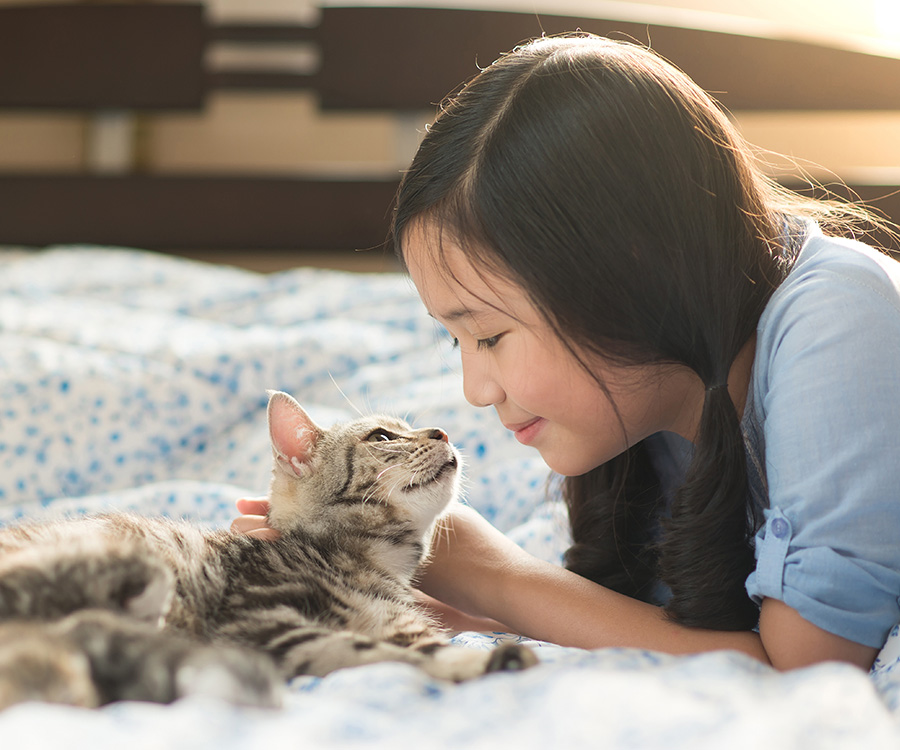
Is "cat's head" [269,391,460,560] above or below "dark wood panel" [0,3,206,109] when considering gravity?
below

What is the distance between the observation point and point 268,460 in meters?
1.54

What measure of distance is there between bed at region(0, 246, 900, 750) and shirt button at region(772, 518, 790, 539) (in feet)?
0.44

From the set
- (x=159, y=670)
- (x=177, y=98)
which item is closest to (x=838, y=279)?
(x=159, y=670)

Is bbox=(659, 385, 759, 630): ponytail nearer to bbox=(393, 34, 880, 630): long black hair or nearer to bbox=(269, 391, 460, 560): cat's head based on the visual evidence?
bbox=(393, 34, 880, 630): long black hair

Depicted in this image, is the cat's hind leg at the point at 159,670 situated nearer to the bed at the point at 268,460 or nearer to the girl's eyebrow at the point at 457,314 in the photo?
the bed at the point at 268,460

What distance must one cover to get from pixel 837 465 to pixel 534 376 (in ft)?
1.09

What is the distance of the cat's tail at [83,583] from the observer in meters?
0.63

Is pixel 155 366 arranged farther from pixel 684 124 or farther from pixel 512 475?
pixel 684 124

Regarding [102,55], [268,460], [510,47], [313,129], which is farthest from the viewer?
[313,129]

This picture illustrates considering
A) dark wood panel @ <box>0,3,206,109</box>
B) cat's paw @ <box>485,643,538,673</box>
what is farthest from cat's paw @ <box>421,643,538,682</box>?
dark wood panel @ <box>0,3,206,109</box>

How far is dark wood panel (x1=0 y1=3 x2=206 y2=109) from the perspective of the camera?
107 inches

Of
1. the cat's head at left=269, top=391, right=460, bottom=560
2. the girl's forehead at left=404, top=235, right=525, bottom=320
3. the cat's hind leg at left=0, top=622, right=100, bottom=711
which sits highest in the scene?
the girl's forehead at left=404, top=235, right=525, bottom=320

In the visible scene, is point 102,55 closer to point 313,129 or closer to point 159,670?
point 313,129

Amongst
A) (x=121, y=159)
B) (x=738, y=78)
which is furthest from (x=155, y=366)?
(x=738, y=78)
